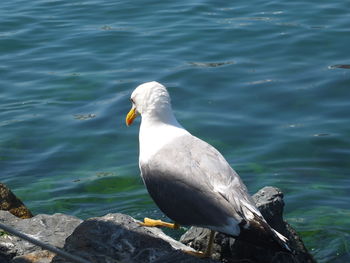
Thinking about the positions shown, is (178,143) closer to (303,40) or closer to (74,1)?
(303,40)

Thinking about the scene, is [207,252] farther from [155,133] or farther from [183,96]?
[183,96]

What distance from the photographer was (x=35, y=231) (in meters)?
6.91

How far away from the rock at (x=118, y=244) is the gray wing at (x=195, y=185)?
268 mm

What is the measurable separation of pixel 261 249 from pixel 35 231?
1822 millimetres

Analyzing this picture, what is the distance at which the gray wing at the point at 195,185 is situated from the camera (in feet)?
20.5

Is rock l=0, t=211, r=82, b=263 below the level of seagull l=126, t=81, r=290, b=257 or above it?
below

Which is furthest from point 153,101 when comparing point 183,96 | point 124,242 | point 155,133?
point 183,96

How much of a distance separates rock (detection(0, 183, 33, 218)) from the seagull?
5.03 feet

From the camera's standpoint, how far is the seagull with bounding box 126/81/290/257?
6.07 metres

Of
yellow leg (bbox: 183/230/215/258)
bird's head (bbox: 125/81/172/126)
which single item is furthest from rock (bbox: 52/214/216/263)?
bird's head (bbox: 125/81/172/126)

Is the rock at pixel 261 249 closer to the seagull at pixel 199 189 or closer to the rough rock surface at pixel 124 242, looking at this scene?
the rough rock surface at pixel 124 242

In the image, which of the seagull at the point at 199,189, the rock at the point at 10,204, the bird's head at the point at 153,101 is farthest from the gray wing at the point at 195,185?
the rock at the point at 10,204

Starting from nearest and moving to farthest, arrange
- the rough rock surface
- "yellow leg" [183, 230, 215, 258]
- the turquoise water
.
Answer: the rough rock surface < "yellow leg" [183, 230, 215, 258] < the turquoise water

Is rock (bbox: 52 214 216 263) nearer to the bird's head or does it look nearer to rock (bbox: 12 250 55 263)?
rock (bbox: 12 250 55 263)
